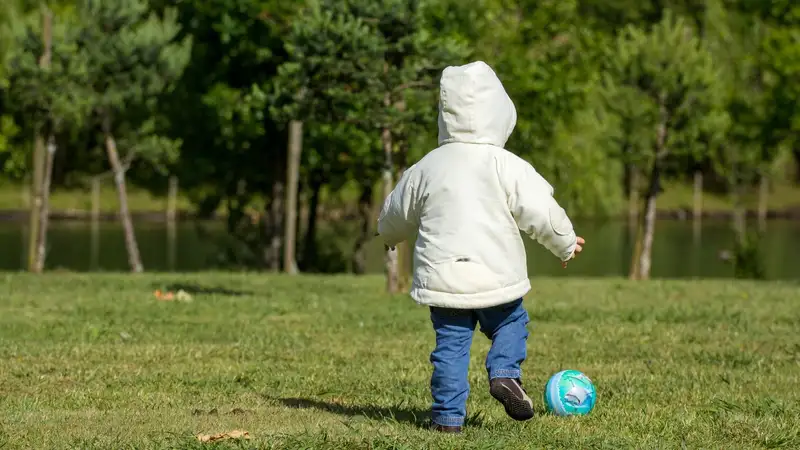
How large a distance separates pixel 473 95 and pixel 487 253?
91 cm

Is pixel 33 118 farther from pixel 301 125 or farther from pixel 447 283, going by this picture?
pixel 447 283

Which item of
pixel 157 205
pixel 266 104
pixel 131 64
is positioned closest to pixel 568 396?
pixel 266 104

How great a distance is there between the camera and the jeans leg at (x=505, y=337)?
722cm

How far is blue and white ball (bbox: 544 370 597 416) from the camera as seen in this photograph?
8031 mm

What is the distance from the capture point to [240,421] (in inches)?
298

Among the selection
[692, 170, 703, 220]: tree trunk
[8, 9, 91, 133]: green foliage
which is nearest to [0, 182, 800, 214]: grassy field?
[692, 170, 703, 220]: tree trunk

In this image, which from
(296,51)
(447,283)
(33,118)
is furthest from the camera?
(33,118)

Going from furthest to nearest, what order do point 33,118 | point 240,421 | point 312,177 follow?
point 312,177, point 33,118, point 240,421

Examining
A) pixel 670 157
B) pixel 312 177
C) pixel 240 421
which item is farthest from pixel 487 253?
pixel 312 177

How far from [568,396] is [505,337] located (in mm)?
1000

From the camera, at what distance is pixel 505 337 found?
7266 millimetres

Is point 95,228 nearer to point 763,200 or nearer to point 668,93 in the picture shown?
point 763,200

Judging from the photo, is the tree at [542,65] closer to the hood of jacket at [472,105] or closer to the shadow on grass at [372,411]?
the shadow on grass at [372,411]

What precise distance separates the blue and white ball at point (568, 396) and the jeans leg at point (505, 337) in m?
0.83
